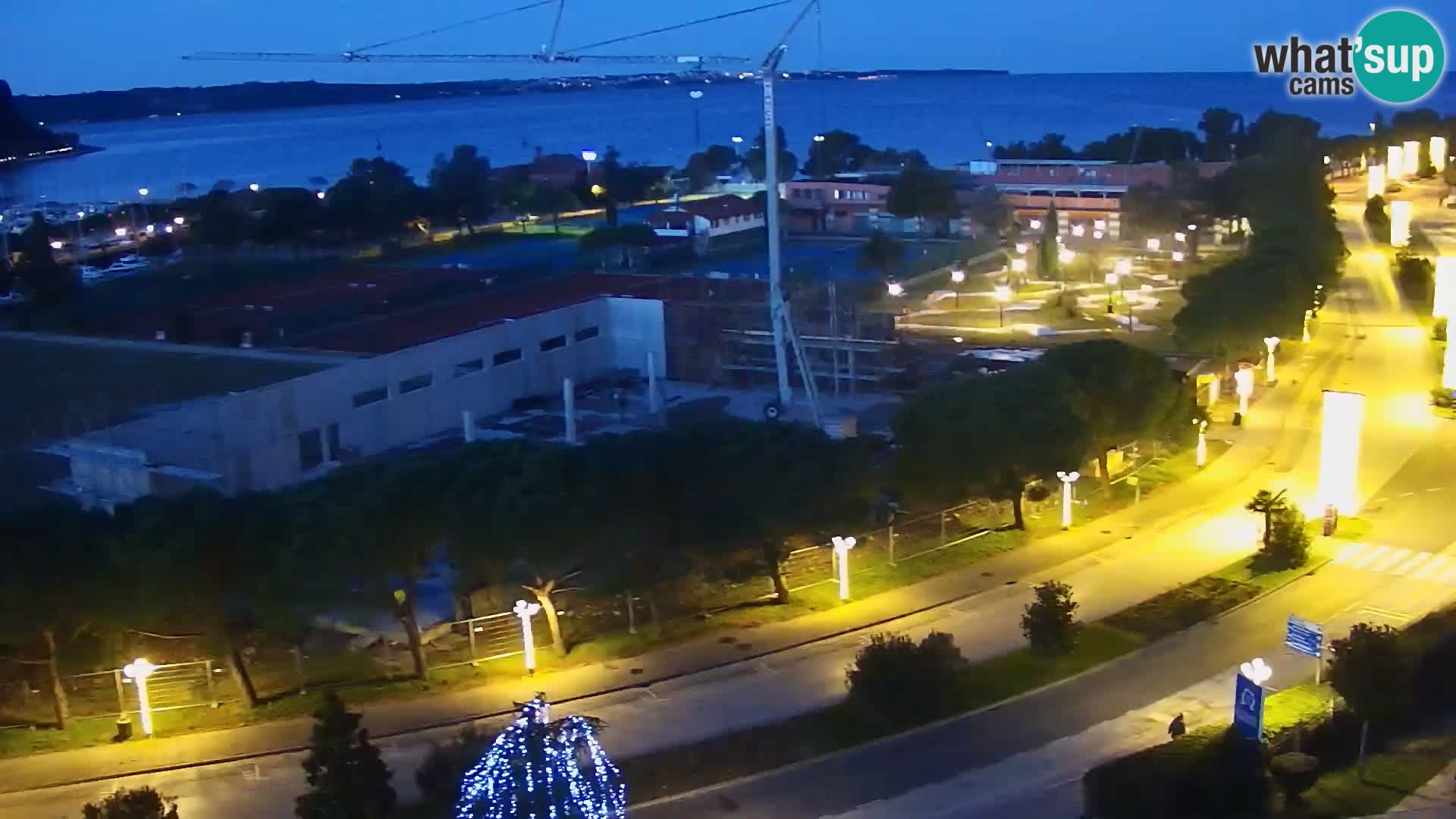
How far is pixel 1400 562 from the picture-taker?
9.43 metres

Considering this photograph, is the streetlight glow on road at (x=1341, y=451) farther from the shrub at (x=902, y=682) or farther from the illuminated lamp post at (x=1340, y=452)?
the shrub at (x=902, y=682)

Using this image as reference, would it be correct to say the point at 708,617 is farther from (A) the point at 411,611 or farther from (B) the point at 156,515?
(B) the point at 156,515

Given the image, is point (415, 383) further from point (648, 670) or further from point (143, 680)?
point (143, 680)

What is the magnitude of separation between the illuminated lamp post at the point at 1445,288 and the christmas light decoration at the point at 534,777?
45.8ft

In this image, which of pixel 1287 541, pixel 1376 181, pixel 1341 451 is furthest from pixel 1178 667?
pixel 1376 181

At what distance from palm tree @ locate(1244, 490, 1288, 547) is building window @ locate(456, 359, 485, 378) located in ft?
28.1

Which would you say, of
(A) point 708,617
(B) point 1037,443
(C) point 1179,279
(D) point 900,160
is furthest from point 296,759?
(D) point 900,160

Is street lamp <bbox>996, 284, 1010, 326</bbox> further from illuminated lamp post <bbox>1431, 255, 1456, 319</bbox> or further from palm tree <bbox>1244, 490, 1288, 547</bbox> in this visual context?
palm tree <bbox>1244, 490, 1288, 547</bbox>

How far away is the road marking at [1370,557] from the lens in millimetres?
9422

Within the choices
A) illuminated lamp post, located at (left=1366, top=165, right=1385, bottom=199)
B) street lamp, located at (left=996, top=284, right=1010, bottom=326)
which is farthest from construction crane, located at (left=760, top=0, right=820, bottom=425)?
illuminated lamp post, located at (left=1366, top=165, right=1385, bottom=199)

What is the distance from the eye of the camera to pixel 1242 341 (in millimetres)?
15352

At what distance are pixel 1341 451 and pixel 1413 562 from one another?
118 centimetres

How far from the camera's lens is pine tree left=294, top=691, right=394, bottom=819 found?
578 cm

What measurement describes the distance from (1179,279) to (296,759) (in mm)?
20791
